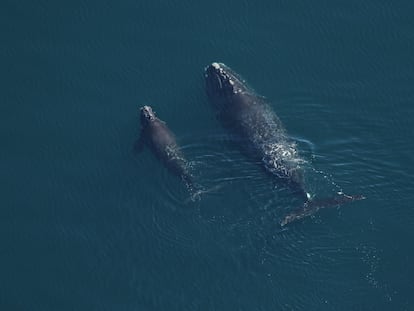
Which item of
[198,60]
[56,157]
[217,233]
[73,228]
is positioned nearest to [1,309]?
[73,228]

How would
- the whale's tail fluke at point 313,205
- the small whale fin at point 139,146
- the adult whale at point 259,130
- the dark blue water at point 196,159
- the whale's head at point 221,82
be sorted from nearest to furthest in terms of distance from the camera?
the dark blue water at point 196,159, the whale's tail fluke at point 313,205, the adult whale at point 259,130, the small whale fin at point 139,146, the whale's head at point 221,82

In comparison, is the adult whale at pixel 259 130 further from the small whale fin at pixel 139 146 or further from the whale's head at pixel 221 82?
the small whale fin at pixel 139 146

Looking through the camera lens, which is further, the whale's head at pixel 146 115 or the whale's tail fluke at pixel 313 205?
the whale's head at pixel 146 115

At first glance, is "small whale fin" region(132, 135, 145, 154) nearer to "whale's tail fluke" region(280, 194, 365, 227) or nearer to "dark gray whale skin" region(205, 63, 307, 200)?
"dark gray whale skin" region(205, 63, 307, 200)

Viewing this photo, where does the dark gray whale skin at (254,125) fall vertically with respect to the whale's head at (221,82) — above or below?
below

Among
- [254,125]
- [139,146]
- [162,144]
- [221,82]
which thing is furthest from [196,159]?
[221,82]

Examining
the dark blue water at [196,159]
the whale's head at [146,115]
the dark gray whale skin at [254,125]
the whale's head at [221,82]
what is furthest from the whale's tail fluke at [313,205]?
the whale's head at [146,115]

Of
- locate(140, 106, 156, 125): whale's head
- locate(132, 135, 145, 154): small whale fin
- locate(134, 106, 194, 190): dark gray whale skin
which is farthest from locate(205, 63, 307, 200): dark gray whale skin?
locate(132, 135, 145, 154): small whale fin

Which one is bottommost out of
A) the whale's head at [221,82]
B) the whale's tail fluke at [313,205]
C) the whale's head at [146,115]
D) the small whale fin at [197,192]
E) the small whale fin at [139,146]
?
the whale's tail fluke at [313,205]
